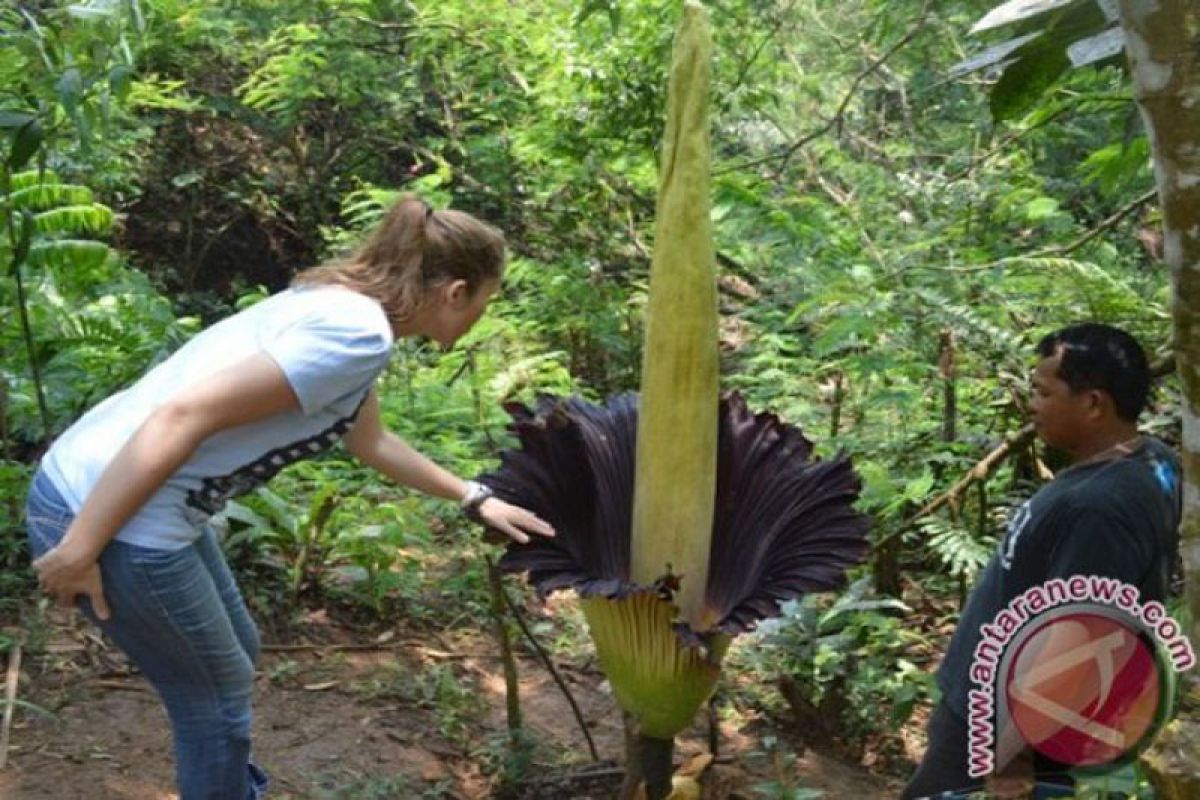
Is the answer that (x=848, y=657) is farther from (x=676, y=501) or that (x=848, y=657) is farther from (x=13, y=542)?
(x=13, y=542)

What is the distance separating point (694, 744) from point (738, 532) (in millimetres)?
1080

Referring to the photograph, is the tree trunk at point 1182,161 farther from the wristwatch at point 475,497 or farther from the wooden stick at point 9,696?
the wooden stick at point 9,696

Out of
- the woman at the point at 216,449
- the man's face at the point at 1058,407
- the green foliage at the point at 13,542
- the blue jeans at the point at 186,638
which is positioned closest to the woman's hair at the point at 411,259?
the woman at the point at 216,449

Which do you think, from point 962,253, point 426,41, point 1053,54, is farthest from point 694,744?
point 426,41

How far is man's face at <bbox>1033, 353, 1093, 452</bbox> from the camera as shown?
202cm

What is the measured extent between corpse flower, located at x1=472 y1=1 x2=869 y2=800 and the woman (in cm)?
16

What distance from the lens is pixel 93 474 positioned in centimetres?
177

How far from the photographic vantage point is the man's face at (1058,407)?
79.4 inches

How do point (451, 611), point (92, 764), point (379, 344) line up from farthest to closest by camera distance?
point (451, 611) < point (92, 764) < point (379, 344)

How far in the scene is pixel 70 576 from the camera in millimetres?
1688

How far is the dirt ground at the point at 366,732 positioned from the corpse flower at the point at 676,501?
21.1 inches

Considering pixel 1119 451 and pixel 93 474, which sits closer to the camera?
pixel 93 474

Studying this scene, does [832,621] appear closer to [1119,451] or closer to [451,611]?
[451,611]

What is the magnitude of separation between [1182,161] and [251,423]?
1.25 metres
